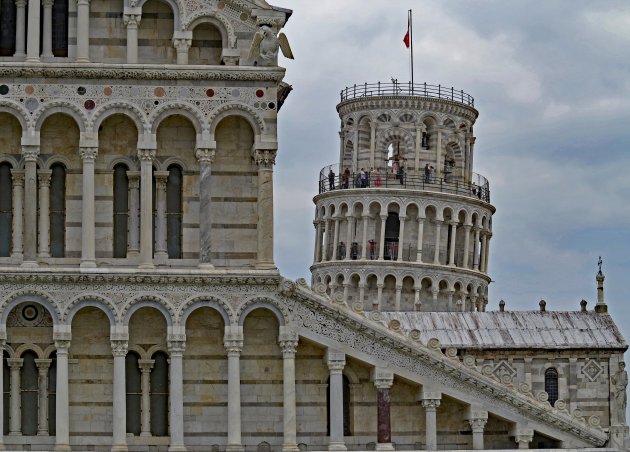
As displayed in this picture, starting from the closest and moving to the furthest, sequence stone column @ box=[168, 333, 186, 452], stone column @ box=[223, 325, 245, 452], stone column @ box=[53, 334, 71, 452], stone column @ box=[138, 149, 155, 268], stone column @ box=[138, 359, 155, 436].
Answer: stone column @ box=[53, 334, 71, 452] < stone column @ box=[168, 333, 186, 452] < stone column @ box=[223, 325, 245, 452] < stone column @ box=[138, 149, 155, 268] < stone column @ box=[138, 359, 155, 436]

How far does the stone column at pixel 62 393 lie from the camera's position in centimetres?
4641

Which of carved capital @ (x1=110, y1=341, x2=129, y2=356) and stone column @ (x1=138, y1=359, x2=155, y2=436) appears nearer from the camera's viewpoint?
carved capital @ (x1=110, y1=341, x2=129, y2=356)

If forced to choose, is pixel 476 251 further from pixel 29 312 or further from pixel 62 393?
pixel 62 393

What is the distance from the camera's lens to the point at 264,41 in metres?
47.4

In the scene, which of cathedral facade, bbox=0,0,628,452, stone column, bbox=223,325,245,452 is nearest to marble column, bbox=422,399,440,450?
cathedral facade, bbox=0,0,628,452

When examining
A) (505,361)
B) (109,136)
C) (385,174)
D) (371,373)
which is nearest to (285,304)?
(371,373)

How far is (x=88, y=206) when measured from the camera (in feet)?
154

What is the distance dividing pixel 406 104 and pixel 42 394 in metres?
67.5

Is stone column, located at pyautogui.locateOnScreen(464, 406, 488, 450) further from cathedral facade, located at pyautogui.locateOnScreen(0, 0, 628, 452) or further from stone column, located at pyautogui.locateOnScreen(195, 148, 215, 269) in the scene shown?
stone column, located at pyautogui.locateOnScreen(195, 148, 215, 269)

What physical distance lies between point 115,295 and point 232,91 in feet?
18.0

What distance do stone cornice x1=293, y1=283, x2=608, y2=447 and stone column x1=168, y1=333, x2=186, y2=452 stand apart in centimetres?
299

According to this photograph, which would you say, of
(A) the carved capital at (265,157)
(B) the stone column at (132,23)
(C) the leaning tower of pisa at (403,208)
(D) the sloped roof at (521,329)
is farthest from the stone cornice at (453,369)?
(C) the leaning tower of pisa at (403,208)

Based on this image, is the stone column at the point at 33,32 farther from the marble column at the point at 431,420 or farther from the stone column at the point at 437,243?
the stone column at the point at 437,243

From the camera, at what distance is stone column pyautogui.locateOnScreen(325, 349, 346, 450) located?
47.2 m
